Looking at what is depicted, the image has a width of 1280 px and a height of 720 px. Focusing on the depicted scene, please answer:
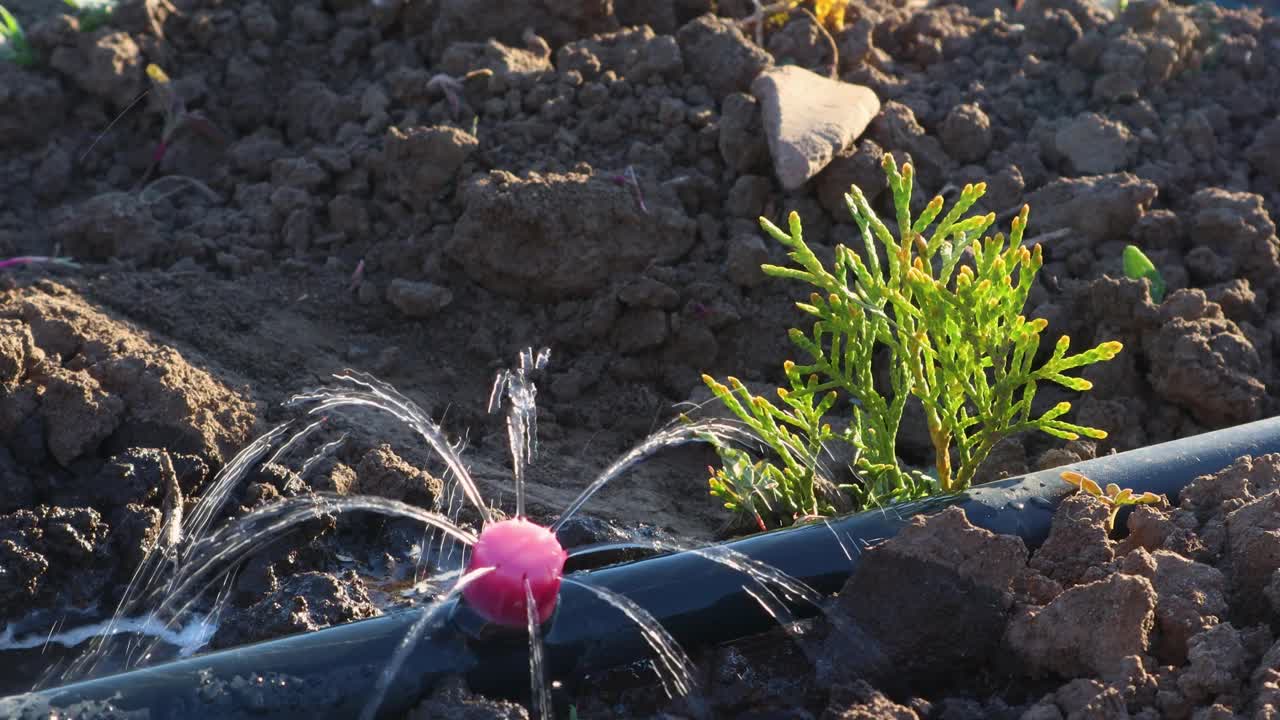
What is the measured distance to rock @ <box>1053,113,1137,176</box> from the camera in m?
4.91

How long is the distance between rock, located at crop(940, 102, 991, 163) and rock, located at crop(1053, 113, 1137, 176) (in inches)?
12.4

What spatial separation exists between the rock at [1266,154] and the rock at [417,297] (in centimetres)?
319

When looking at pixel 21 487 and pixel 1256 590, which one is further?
pixel 21 487

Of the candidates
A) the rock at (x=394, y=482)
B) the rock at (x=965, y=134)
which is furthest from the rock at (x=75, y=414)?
the rock at (x=965, y=134)

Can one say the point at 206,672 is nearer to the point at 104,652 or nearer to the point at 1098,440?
the point at 104,652

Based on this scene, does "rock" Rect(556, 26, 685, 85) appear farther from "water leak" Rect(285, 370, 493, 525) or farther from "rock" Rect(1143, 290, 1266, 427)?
"rock" Rect(1143, 290, 1266, 427)

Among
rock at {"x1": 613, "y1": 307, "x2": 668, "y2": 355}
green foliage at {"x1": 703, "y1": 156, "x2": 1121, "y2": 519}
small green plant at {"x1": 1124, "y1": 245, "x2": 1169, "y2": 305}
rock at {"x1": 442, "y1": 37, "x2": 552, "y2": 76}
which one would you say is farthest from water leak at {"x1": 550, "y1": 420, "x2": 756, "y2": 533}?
rock at {"x1": 442, "y1": 37, "x2": 552, "y2": 76}

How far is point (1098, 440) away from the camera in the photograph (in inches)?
154

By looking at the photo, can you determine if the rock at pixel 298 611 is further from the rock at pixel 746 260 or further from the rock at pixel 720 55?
the rock at pixel 720 55

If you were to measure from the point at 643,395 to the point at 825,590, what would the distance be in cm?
143

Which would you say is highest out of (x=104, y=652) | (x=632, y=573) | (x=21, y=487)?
(x=632, y=573)

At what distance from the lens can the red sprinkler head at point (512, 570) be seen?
2.65 metres

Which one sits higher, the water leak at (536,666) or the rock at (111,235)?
the water leak at (536,666)

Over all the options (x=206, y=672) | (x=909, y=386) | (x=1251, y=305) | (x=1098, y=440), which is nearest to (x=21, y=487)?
(x=206, y=672)
